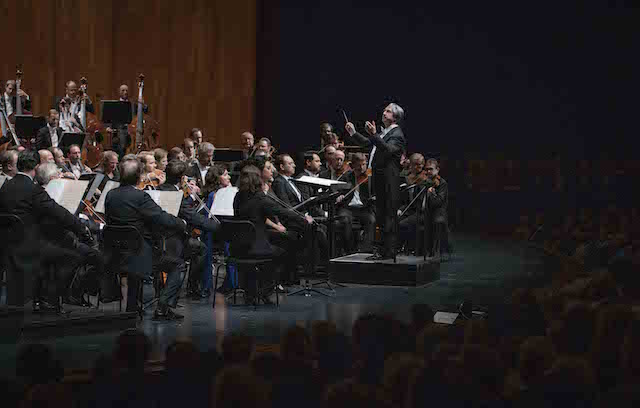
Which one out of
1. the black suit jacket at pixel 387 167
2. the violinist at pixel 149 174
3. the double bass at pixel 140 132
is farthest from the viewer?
the double bass at pixel 140 132

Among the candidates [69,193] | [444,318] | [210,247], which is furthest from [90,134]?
[444,318]

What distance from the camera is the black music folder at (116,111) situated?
11781 millimetres

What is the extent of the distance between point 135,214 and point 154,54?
29.7 feet

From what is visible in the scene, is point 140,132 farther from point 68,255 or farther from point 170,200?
point 68,255

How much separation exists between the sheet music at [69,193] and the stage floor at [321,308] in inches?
37.8

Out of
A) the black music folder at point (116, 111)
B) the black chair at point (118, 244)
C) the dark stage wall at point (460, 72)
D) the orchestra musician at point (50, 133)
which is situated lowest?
the black chair at point (118, 244)

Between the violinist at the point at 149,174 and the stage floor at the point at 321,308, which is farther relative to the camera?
the violinist at the point at 149,174

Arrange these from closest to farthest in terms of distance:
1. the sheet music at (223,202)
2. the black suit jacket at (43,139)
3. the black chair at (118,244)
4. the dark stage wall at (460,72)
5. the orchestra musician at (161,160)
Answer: the black chair at (118,244) → the sheet music at (223,202) → the orchestra musician at (161,160) → the black suit jacket at (43,139) → the dark stage wall at (460,72)

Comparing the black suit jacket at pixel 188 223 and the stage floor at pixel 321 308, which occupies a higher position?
the black suit jacket at pixel 188 223

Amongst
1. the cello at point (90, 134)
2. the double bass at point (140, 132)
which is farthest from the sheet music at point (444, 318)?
the cello at point (90, 134)

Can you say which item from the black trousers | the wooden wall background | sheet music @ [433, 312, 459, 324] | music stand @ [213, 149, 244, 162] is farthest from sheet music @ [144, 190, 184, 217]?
the wooden wall background

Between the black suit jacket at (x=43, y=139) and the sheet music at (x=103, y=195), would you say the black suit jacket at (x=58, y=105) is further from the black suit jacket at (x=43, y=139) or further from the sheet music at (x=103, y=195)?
the sheet music at (x=103, y=195)

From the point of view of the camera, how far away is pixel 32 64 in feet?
43.4

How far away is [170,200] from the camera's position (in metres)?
6.50
